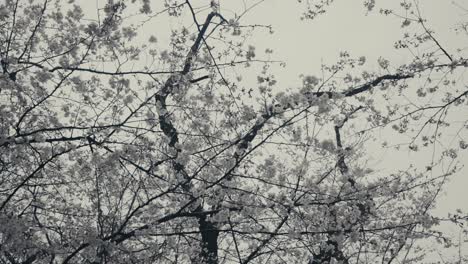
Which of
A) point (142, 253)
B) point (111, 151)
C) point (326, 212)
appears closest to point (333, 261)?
point (326, 212)

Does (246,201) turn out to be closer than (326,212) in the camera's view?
Yes

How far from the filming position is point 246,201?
19.5ft

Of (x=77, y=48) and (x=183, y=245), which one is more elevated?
(x=77, y=48)

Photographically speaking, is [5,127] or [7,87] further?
[5,127]

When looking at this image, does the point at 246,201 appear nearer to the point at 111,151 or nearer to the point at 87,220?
the point at 111,151

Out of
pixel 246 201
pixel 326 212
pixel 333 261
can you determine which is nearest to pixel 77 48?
pixel 246 201

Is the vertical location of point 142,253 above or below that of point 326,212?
below

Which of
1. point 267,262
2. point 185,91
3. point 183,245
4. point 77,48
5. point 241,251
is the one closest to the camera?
point 77,48

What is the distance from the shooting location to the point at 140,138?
570cm

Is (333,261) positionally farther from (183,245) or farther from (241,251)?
(183,245)

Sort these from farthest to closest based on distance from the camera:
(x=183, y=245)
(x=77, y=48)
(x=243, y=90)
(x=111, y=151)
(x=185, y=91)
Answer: (x=183, y=245) < (x=185, y=91) < (x=77, y=48) < (x=111, y=151) < (x=243, y=90)

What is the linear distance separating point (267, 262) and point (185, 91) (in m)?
4.65

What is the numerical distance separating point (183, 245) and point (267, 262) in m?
2.11


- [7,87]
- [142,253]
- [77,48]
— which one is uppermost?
[77,48]
